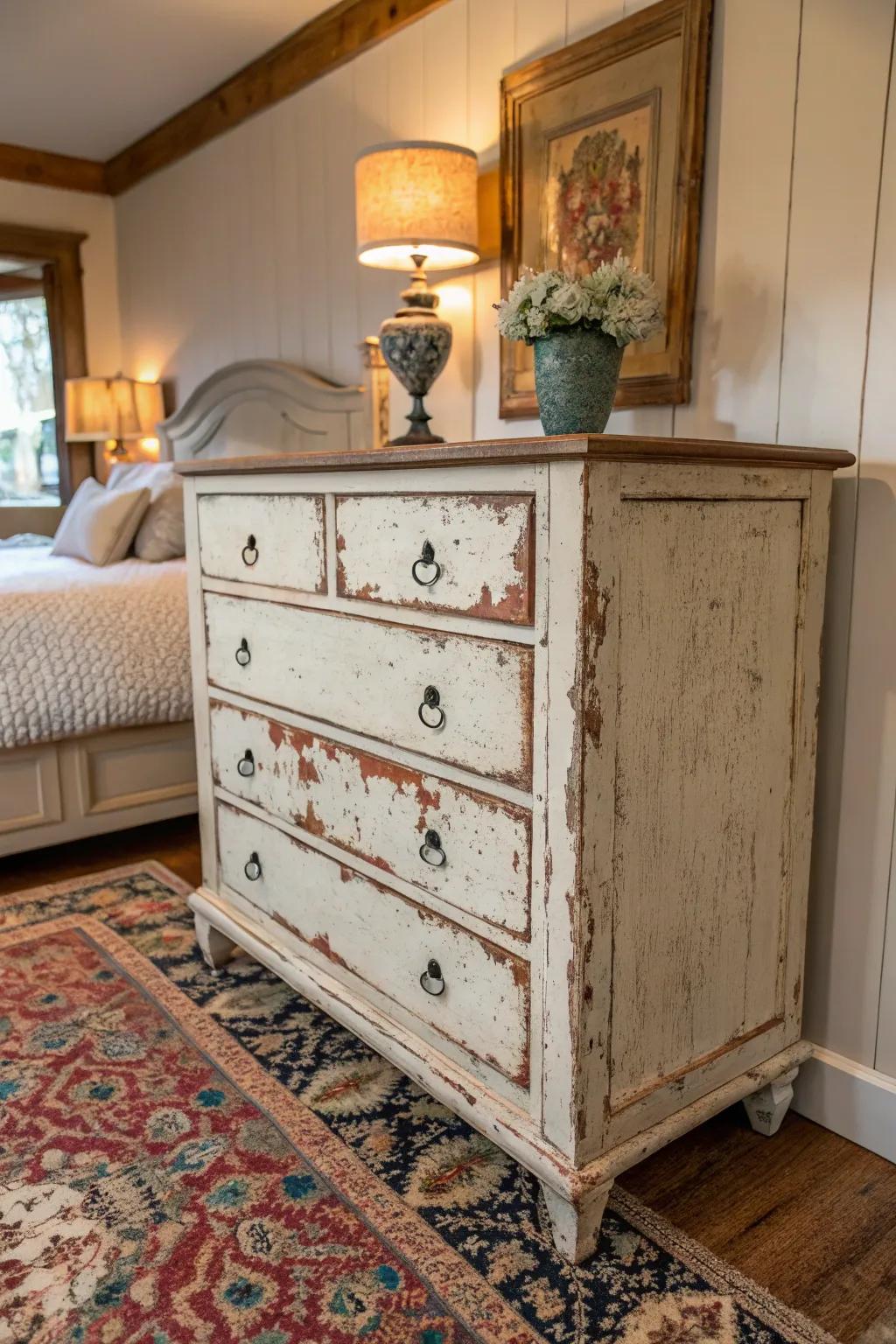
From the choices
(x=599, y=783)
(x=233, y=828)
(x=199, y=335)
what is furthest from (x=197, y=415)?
(x=599, y=783)

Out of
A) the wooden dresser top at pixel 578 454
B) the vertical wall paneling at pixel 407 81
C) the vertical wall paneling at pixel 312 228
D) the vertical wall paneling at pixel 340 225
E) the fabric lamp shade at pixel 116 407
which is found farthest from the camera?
the fabric lamp shade at pixel 116 407

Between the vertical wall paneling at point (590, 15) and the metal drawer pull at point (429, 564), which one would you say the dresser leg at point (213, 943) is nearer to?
the metal drawer pull at point (429, 564)

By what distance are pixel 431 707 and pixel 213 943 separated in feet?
3.22

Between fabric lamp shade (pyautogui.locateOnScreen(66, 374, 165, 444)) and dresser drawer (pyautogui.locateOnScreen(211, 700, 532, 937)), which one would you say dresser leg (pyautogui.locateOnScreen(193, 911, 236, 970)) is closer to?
dresser drawer (pyautogui.locateOnScreen(211, 700, 532, 937))

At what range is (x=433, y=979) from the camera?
1403mm

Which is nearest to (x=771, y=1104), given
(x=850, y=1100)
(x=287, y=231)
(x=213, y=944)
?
(x=850, y=1100)

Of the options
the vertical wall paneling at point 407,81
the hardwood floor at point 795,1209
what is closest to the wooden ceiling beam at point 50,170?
the vertical wall paneling at point 407,81

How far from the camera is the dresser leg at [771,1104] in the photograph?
4.96 feet

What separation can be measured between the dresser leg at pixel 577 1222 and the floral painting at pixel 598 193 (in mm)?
1489

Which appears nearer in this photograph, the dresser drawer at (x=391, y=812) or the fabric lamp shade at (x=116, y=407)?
the dresser drawer at (x=391, y=812)

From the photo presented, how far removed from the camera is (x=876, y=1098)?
1476 millimetres

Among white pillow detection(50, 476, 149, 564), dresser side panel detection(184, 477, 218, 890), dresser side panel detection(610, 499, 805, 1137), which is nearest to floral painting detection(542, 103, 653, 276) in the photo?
dresser side panel detection(610, 499, 805, 1137)

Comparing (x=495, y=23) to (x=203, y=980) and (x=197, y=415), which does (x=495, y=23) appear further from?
(x=203, y=980)

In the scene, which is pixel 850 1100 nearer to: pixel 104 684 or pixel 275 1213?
pixel 275 1213
